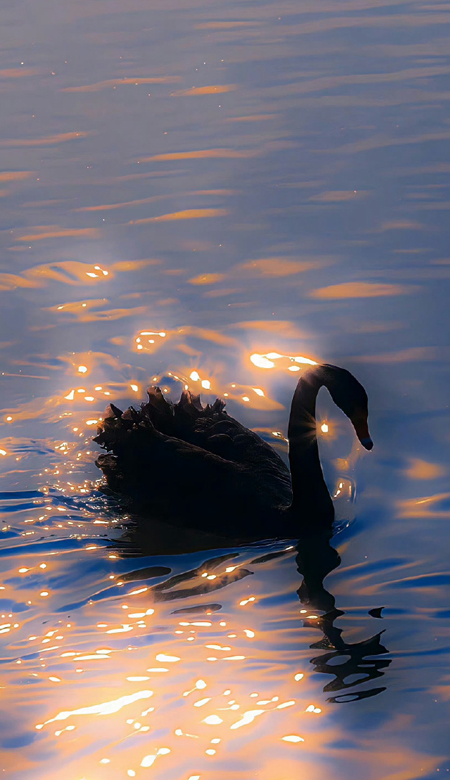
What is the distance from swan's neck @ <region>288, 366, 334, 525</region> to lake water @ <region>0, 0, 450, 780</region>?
21 centimetres

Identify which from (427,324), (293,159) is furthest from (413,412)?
(293,159)

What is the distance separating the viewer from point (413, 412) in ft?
22.9

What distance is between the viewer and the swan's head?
5781mm

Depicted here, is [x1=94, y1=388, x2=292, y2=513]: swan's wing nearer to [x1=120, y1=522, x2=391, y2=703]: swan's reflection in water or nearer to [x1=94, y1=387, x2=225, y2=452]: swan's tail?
[x1=94, y1=387, x2=225, y2=452]: swan's tail

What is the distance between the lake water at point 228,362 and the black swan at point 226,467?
19 cm

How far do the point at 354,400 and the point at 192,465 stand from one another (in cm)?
108

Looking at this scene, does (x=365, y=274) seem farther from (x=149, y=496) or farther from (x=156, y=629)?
(x=156, y=629)

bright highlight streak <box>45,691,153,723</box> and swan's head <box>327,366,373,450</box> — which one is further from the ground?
swan's head <box>327,366,373,450</box>

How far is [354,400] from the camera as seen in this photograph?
19.0ft

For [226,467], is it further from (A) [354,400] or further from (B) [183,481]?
(A) [354,400]

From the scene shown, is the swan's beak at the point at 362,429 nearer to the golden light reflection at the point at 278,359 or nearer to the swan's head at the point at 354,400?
the swan's head at the point at 354,400

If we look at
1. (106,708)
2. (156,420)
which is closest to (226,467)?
(156,420)

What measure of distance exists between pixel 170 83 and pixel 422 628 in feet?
34.4

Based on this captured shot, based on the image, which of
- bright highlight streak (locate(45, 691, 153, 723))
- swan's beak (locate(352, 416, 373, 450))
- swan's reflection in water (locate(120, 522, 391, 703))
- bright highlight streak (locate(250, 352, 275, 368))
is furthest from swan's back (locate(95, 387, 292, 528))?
bright highlight streak (locate(45, 691, 153, 723))
